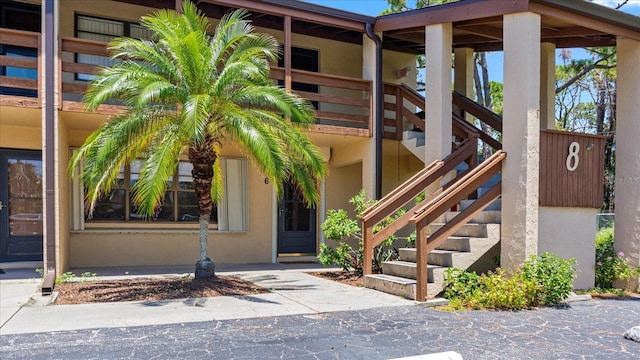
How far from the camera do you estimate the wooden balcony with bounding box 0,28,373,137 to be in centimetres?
797

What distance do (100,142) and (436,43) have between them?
603cm

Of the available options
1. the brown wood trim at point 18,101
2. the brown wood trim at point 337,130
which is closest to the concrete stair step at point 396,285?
the brown wood trim at point 337,130

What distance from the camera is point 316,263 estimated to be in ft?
38.5

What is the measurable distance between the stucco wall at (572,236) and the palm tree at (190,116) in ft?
11.9

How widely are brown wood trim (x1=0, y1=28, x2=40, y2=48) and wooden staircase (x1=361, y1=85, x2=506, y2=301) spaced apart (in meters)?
6.13

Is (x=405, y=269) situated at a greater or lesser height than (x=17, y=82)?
lesser

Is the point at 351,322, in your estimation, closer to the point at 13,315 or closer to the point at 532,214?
the point at 532,214

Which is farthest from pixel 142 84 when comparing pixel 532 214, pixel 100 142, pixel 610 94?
pixel 610 94

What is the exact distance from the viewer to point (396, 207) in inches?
332

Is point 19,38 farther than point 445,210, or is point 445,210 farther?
point 19,38

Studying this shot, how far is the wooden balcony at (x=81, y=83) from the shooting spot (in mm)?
7969

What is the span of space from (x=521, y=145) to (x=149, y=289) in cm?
611

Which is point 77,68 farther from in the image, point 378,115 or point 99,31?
point 378,115

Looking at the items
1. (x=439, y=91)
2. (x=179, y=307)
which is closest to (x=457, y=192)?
(x=439, y=91)
